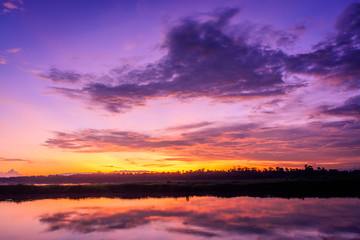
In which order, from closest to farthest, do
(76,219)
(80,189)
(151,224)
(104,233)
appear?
1. (104,233)
2. (151,224)
3. (76,219)
4. (80,189)

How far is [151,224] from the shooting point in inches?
1013

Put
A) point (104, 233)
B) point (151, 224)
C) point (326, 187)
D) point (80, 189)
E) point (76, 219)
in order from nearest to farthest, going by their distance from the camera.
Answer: point (104, 233), point (151, 224), point (76, 219), point (326, 187), point (80, 189)

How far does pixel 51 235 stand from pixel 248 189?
53309 millimetres

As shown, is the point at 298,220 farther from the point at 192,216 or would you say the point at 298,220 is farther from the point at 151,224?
the point at 151,224

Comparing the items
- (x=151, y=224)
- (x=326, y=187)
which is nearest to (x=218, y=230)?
(x=151, y=224)

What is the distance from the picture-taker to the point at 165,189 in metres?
69.2

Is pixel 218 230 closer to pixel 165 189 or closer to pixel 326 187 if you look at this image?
pixel 165 189

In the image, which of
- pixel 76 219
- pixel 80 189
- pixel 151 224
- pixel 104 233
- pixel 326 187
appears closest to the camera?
pixel 104 233

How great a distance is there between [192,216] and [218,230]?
7.60 metres

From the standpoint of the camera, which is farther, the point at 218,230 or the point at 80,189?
the point at 80,189

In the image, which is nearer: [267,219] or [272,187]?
[267,219]

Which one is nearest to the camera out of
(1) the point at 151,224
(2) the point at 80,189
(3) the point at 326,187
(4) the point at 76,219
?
(1) the point at 151,224

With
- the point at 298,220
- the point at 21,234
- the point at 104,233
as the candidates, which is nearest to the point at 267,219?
the point at 298,220

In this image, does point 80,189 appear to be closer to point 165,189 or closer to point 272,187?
point 165,189
